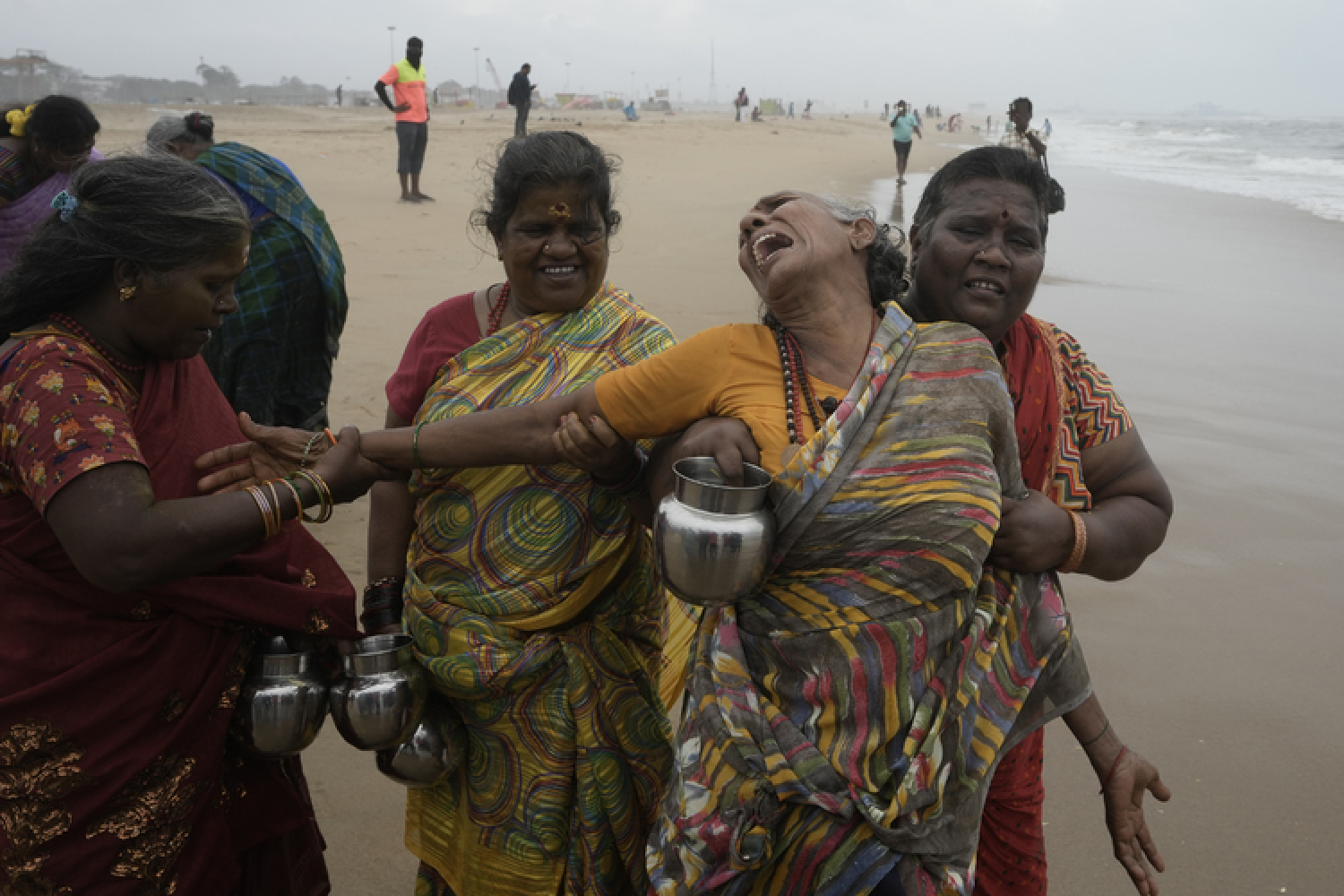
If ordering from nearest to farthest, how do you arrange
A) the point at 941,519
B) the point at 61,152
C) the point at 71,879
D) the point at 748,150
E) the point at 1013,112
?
the point at 941,519, the point at 71,879, the point at 61,152, the point at 1013,112, the point at 748,150

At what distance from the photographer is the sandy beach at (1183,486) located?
286cm

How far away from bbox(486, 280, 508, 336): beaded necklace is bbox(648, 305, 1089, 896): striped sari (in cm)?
95

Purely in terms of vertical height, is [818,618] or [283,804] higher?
[818,618]

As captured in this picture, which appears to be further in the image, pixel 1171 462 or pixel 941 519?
pixel 1171 462

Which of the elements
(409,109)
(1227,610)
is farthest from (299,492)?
(409,109)

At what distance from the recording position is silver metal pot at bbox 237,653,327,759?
6.53 ft

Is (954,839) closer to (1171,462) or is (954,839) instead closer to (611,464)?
(611,464)

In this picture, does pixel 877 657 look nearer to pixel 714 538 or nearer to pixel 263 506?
pixel 714 538

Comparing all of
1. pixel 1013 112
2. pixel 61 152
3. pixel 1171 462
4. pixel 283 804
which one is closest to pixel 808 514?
pixel 283 804

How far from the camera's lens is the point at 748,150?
27312 millimetres

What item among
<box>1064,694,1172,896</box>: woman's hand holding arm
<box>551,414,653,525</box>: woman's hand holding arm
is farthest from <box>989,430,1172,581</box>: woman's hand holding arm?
<box>551,414,653,525</box>: woman's hand holding arm

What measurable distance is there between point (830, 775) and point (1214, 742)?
7.33ft

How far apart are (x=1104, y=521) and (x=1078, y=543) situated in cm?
11

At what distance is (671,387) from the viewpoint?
70.2 inches
